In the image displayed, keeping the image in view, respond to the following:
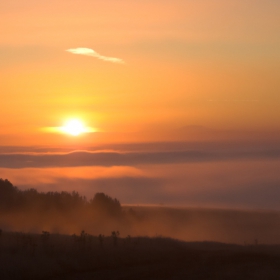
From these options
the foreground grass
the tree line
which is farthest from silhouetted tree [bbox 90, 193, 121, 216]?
the foreground grass

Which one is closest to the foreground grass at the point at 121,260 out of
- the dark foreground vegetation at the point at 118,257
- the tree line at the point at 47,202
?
the dark foreground vegetation at the point at 118,257

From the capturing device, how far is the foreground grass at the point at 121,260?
3085cm

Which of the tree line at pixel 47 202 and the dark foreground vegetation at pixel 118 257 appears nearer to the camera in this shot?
the dark foreground vegetation at pixel 118 257

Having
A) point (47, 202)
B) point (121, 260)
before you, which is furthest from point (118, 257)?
point (47, 202)

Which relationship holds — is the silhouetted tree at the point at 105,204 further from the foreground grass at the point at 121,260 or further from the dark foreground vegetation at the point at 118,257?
the foreground grass at the point at 121,260

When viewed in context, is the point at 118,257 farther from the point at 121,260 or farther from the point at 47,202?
the point at 47,202

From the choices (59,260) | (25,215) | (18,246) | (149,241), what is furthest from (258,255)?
(25,215)

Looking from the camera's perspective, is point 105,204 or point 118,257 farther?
point 105,204

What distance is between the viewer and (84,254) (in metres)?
34.8

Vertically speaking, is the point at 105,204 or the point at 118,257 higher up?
the point at 105,204

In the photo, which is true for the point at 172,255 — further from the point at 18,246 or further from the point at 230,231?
the point at 230,231

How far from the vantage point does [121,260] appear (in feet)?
113

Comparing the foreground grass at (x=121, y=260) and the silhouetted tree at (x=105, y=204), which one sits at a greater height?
the silhouetted tree at (x=105, y=204)

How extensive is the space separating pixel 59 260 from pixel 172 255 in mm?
6715
